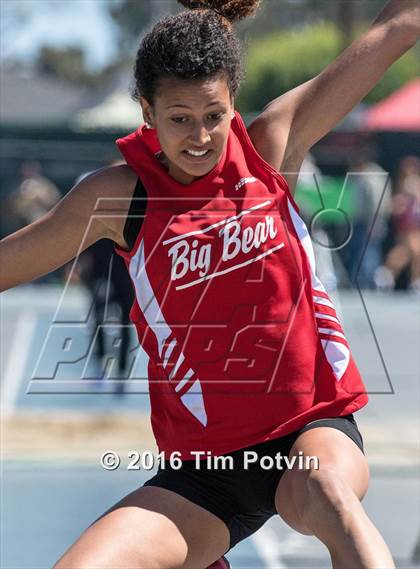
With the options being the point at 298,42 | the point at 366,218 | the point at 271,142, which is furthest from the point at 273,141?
the point at 298,42

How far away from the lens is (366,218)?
51.8 feet

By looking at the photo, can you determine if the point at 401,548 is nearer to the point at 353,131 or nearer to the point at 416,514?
the point at 416,514

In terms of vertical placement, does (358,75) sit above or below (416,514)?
below

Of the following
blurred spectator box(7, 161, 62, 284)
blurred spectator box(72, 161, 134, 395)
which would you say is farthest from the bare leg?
blurred spectator box(7, 161, 62, 284)

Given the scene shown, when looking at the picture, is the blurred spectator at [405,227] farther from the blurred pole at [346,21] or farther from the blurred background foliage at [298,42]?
the blurred pole at [346,21]

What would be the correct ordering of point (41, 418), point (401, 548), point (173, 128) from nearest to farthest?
1. point (173, 128)
2. point (401, 548)
3. point (41, 418)

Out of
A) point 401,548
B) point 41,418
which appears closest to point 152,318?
point 401,548

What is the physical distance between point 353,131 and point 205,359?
1394cm

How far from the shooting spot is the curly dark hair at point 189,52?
304cm

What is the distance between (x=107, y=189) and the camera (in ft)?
10.2

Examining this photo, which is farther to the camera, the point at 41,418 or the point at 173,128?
the point at 41,418

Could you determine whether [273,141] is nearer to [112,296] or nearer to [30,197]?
[112,296]

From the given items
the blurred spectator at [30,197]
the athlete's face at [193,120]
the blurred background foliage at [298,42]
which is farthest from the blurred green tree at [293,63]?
the athlete's face at [193,120]

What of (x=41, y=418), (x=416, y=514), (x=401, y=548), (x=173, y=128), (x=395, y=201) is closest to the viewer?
(x=173, y=128)
